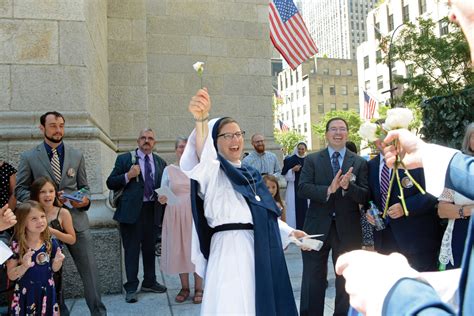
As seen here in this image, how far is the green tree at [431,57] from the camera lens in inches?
645

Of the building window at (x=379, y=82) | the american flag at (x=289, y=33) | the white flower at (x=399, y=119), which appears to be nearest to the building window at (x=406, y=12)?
the building window at (x=379, y=82)

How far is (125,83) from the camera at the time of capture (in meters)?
9.49

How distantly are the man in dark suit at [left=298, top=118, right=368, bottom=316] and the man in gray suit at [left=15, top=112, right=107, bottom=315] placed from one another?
91.5 inches

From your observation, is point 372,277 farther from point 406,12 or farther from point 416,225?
point 406,12

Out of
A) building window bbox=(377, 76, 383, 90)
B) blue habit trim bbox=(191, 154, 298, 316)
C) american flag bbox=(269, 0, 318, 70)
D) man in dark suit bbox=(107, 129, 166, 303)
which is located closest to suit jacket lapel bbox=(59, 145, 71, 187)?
man in dark suit bbox=(107, 129, 166, 303)

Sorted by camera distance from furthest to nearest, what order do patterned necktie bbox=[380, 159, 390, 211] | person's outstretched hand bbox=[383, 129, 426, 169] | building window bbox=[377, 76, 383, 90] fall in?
building window bbox=[377, 76, 383, 90], patterned necktie bbox=[380, 159, 390, 211], person's outstretched hand bbox=[383, 129, 426, 169]

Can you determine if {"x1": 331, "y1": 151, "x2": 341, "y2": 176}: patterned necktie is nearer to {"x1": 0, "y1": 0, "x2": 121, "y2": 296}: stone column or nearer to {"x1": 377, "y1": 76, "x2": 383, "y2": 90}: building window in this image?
{"x1": 0, "y1": 0, "x2": 121, "y2": 296}: stone column

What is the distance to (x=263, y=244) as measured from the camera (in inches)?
136

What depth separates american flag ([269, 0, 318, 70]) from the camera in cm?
1108

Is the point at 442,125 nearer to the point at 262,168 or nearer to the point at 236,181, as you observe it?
the point at 262,168

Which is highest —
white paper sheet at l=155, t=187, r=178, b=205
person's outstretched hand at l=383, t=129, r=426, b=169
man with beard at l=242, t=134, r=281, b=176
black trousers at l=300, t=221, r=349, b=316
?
man with beard at l=242, t=134, r=281, b=176

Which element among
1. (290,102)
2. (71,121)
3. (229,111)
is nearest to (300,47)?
(229,111)

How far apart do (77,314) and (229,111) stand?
660cm

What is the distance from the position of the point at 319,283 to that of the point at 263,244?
1582 millimetres
